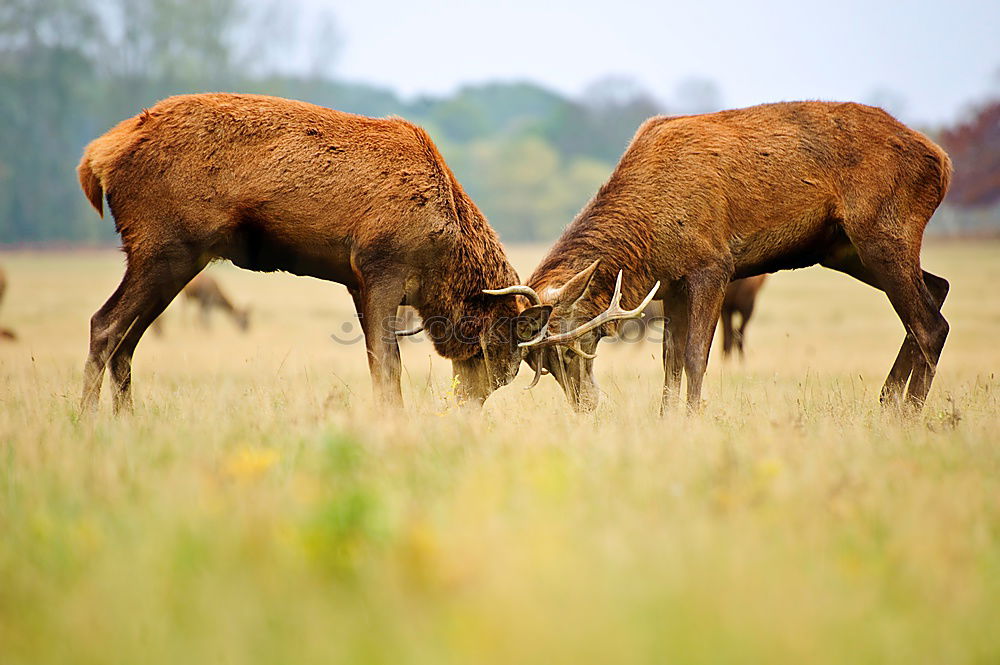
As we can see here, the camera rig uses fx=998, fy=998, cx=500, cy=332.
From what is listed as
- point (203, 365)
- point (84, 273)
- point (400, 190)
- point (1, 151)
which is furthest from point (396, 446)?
point (1, 151)

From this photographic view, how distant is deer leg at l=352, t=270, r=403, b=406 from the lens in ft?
23.5

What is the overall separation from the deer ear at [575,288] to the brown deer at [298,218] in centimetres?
37

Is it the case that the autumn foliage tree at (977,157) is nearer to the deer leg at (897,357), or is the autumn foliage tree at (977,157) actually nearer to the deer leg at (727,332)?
the deer leg at (727,332)

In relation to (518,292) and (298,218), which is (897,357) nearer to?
(518,292)

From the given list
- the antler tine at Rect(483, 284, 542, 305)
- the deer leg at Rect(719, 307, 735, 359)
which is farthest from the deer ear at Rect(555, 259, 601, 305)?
the deer leg at Rect(719, 307, 735, 359)

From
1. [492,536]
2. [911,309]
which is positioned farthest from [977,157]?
[492,536]

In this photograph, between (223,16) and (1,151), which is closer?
(1,151)

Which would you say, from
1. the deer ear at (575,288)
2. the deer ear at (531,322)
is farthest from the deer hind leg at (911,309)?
the deer ear at (531,322)

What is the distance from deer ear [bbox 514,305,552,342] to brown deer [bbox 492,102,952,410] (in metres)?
0.02

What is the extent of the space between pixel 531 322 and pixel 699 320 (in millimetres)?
1280

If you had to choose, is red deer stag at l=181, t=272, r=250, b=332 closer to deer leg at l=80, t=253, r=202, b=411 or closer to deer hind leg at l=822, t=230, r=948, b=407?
deer leg at l=80, t=253, r=202, b=411

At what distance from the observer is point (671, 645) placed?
8.98 ft

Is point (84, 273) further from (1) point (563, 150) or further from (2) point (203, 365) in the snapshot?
(1) point (563, 150)

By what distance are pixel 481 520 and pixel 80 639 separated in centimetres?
137
